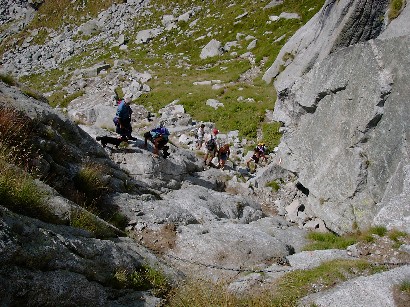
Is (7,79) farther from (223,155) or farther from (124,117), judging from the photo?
(223,155)

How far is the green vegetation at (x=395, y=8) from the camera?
14.6m

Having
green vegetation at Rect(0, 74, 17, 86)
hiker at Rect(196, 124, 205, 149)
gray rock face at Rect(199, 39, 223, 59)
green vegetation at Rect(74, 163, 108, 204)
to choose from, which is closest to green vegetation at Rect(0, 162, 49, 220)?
green vegetation at Rect(74, 163, 108, 204)

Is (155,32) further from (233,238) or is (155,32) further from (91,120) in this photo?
(233,238)

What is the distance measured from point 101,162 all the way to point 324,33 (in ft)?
45.5

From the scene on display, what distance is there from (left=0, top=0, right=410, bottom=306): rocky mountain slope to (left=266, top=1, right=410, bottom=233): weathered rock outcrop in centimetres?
5

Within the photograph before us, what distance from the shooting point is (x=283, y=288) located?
8.05 metres

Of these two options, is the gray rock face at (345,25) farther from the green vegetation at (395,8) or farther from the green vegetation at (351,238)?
the green vegetation at (351,238)

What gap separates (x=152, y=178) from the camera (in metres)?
16.4

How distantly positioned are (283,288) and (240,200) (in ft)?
28.9

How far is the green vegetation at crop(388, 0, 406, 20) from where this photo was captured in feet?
48.0

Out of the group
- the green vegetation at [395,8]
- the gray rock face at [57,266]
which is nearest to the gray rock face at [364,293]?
the gray rock face at [57,266]

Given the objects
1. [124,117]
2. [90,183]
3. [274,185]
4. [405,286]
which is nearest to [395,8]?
[274,185]

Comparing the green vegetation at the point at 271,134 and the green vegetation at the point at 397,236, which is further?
the green vegetation at the point at 271,134

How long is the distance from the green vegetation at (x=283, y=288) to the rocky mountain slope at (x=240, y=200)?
0.32ft
